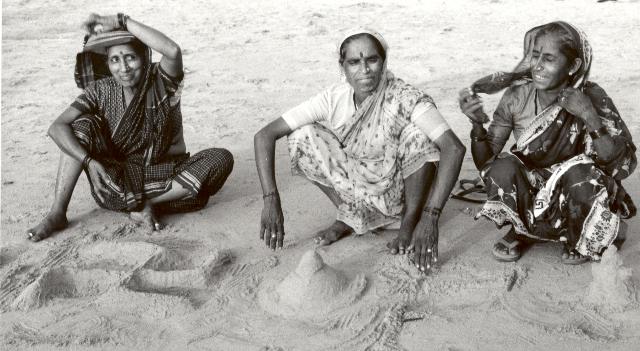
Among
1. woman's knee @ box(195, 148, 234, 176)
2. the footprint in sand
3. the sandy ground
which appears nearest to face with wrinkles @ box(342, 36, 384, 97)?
the sandy ground

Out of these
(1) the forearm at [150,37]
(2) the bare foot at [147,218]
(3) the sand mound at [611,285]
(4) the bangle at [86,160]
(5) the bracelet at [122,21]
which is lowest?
(2) the bare foot at [147,218]

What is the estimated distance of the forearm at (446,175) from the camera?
3080 mm

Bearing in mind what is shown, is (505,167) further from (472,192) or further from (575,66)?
(472,192)

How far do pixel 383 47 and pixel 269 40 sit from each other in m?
5.21

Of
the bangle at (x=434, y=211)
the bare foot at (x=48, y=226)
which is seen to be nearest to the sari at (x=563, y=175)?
the bangle at (x=434, y=211)

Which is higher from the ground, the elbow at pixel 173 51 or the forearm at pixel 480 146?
the elbow at pixel 173 51

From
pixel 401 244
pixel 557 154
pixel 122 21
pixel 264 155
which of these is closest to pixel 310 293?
pixel 401 244

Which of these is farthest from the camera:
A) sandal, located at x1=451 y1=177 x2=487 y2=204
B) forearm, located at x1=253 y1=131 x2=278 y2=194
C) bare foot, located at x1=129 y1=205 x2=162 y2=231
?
sandal, located at x1=451 y1=177 x2=487 y2=204

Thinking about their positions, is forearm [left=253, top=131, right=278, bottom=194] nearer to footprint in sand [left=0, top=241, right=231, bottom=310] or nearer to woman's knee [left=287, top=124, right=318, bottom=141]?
woman's knee [left=287, top=124, right=318, bottom=141]

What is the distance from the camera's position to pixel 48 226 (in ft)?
11.8

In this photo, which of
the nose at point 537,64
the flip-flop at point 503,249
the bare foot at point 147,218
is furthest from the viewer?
the bare foot at point 147,218

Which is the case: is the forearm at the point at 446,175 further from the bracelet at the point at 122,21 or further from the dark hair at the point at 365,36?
the bracelet at the point at 122,21

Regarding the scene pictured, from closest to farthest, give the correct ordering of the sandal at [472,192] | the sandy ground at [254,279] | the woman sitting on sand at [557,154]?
the sandy ground at [254,279], the woman sitting on sand at [557,154], the sandal at [472,192]

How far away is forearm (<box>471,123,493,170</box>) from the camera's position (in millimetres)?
3240
